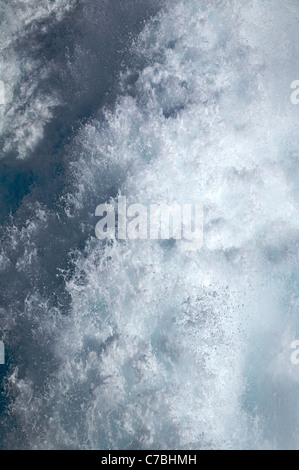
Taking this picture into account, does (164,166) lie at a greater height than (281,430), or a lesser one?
greater

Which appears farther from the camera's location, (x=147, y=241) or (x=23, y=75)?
(x=23, y=75)

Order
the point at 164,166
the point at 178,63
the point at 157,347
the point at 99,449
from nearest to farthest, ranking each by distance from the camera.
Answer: the point at 99,449, the point at 157,347, the point at 164,166, the point at 178,63

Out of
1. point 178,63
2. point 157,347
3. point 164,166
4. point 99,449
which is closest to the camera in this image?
point 99,449

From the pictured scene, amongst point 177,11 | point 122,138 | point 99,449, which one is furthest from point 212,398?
point 177,11

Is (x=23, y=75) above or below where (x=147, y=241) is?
above

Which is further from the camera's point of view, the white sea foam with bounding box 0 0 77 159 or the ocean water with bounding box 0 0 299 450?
the white sea foam with bounding box 0 0 77 159

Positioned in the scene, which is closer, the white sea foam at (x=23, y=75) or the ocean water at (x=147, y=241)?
the ocean water at (x=147, y=241)
